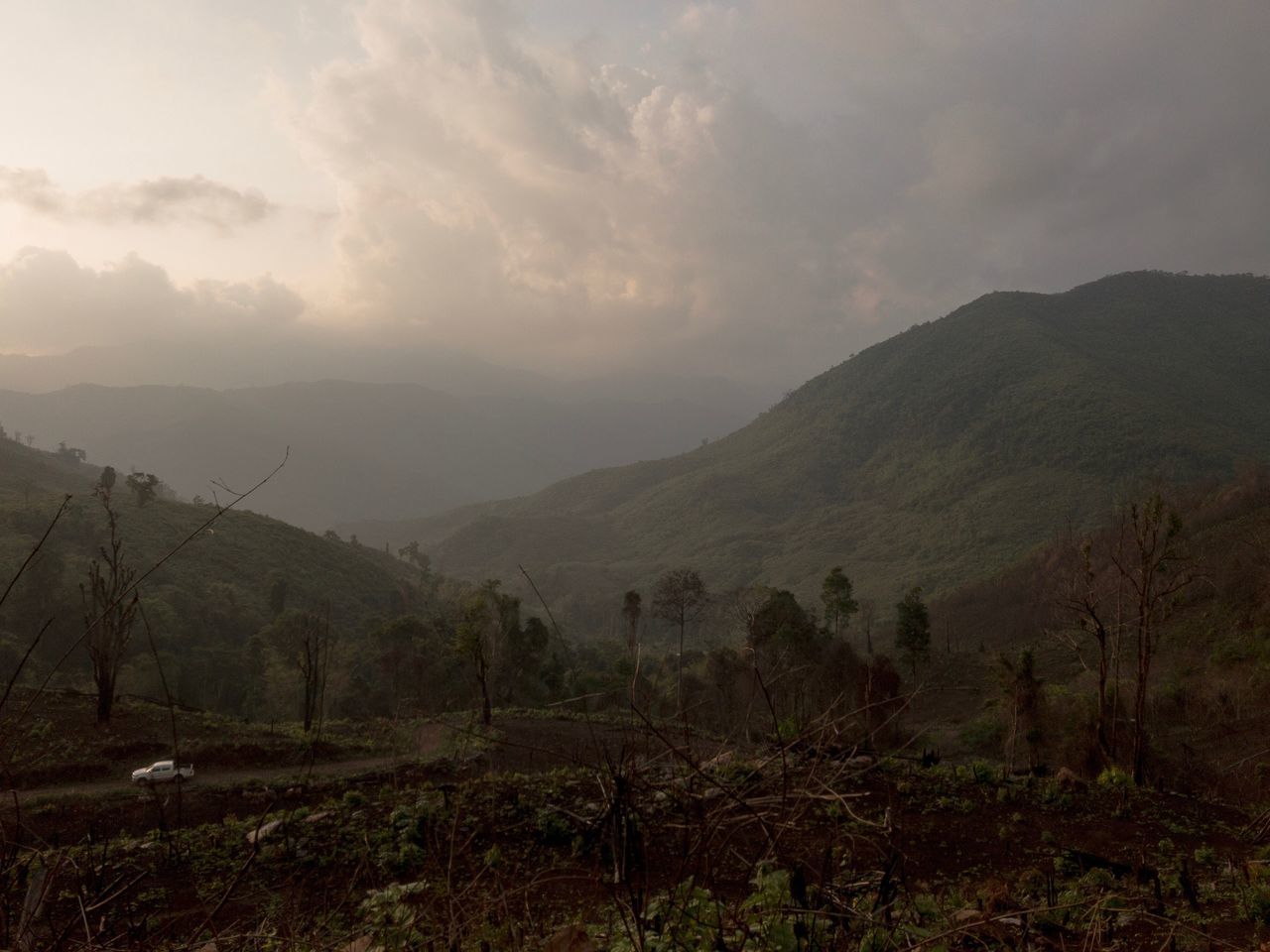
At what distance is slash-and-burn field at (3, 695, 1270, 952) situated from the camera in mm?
2885

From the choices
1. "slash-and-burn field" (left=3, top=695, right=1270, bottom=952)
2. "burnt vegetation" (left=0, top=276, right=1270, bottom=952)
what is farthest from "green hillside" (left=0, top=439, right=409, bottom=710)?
"slash-and-burn field" (left=3, top=695, right=1270, bottom=952)

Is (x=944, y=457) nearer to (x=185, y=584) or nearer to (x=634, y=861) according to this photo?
(x=185, y=584)

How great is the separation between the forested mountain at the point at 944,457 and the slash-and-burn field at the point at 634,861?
8339 cm

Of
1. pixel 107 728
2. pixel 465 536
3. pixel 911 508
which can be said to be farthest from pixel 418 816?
pixel 465 536

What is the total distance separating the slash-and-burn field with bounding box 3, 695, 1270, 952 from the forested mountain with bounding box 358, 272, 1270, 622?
83.4 m

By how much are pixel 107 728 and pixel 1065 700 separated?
98.8 ft

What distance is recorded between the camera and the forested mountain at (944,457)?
354ft

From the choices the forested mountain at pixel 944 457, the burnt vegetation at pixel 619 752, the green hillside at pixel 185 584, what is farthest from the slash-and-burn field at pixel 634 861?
the forested mountain at pixel 944 457

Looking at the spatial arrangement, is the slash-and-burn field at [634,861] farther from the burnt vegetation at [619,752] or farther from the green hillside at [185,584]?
the green hillside at [185,584]

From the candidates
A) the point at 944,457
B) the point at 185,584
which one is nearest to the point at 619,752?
the point at 185,584

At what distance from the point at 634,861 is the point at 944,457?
506 ft

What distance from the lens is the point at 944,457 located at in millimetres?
143875

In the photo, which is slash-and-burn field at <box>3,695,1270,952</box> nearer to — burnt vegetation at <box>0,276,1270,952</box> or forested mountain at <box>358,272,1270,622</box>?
burnt vegetation at <box>0,276,1270,952</box>

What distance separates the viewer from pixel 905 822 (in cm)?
1020
